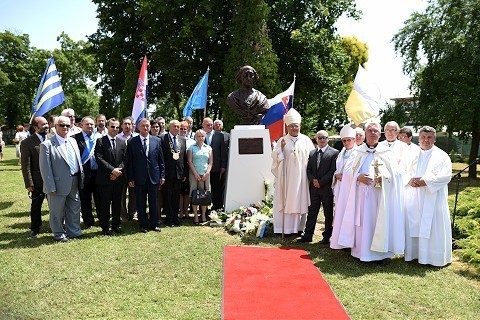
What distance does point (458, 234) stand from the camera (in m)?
7.86

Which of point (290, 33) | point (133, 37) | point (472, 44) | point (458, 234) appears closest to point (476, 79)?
point (472, 44)

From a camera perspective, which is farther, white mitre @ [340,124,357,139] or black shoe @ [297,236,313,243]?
black shoe @ [297,236,313,243]

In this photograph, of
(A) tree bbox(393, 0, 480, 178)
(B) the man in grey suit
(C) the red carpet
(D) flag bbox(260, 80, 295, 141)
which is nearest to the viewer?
(C) the red carpet

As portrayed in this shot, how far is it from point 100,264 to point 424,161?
5157mm

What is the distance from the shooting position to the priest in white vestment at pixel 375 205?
19.4ft

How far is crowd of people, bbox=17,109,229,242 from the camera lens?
6.71 m

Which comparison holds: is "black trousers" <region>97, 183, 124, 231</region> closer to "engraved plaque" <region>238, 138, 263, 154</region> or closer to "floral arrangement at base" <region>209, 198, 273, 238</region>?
"floral arrangement at base" <region>209, 198, 273, 238</region>

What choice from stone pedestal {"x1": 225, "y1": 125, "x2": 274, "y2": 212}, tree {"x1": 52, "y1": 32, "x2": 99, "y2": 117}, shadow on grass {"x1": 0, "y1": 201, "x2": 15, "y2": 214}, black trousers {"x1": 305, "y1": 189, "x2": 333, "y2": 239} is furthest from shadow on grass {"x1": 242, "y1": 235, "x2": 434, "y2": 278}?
tree {"x1": 52, "y1": 32, "x2": 99, "y2": 117}

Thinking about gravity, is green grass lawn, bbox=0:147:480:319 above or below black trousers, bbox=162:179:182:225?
below

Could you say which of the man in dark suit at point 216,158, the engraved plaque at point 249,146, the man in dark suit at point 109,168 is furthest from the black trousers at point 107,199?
the engraved plaque at point 249,146

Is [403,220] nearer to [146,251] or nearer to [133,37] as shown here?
[146,251]

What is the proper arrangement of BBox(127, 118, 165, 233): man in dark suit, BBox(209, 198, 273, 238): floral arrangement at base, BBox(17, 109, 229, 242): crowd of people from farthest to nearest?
BBox(209, 198, 273, 238): floral arrangement at base, BBox(127, 118, 165, 233): man in dark suit, BBox(17, 109, 229, 242): crowd of people

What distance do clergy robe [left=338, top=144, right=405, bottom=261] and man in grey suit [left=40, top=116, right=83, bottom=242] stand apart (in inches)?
184

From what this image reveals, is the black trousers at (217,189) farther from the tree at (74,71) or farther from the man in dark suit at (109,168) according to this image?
the tree at (74,71)
